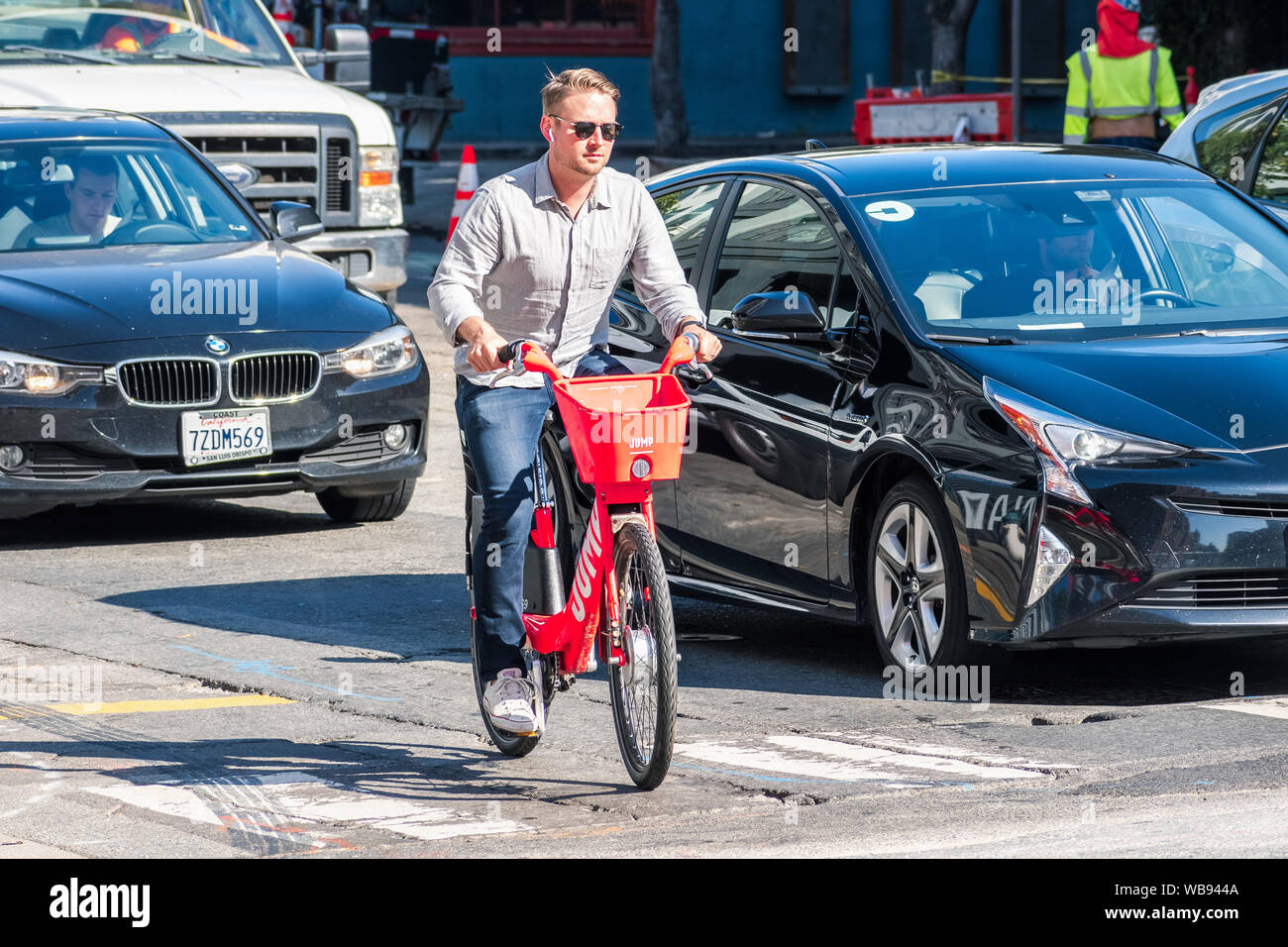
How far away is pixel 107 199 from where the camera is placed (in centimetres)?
1167

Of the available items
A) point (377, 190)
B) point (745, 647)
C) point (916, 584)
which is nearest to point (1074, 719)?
point (916, 584)

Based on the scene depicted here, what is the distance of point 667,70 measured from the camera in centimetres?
3381

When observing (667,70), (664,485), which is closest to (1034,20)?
(667,70)

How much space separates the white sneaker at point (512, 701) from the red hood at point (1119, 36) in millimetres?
11076

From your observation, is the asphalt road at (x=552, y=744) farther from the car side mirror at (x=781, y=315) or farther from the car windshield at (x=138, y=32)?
the car windshield at (x=138, y=32)

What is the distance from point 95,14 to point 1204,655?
32.7 feet

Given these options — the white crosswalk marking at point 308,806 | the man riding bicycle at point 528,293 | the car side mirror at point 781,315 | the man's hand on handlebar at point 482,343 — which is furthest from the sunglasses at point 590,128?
the white crosswalk marking at point 308,806

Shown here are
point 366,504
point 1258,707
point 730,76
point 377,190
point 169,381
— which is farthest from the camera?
point 730,76

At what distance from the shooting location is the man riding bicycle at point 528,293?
20.8 ft

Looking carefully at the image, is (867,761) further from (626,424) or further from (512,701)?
(626,424)

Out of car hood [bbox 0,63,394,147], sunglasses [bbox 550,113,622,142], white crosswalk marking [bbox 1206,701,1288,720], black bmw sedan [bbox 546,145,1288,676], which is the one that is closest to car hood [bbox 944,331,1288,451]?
black bmw sedan [bbox 546,145,1288,676]

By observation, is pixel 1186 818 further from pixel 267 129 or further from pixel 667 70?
Answer: pixel 667 70

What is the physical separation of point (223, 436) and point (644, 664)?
15.3 ft

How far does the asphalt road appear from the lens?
18.8 feet
